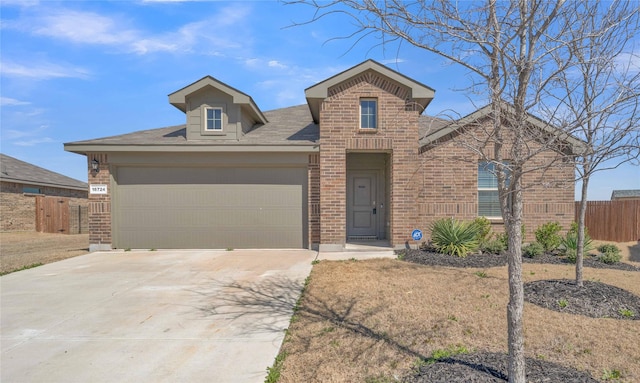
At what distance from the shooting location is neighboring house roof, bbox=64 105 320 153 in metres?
9.68

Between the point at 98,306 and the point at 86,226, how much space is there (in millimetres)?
17774

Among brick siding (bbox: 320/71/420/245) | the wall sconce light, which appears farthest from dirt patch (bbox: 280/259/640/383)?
the wall sconce light

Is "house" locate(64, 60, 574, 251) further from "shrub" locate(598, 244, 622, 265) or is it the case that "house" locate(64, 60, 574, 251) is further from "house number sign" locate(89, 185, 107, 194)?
"shrub" locate(598, 244, 622, 265)

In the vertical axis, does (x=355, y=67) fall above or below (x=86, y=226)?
above

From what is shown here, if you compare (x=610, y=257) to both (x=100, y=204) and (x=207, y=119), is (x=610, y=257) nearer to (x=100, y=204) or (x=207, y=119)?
(x=207, y=119)

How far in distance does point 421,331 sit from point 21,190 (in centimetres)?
2300

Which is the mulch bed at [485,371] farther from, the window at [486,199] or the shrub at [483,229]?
the window at [486,199]

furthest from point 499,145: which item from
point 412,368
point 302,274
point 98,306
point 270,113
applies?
point 270,113

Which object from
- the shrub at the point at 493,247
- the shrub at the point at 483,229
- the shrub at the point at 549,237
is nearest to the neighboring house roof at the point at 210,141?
the shrub at the point at 483,229

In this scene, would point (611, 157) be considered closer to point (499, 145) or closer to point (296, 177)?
point (499, 145)

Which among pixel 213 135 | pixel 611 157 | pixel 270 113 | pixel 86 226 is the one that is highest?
pixel 270 113

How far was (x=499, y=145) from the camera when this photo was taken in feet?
8.96

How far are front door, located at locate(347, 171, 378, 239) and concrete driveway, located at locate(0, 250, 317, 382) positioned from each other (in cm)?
387

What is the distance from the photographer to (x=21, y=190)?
18641 millimetres
